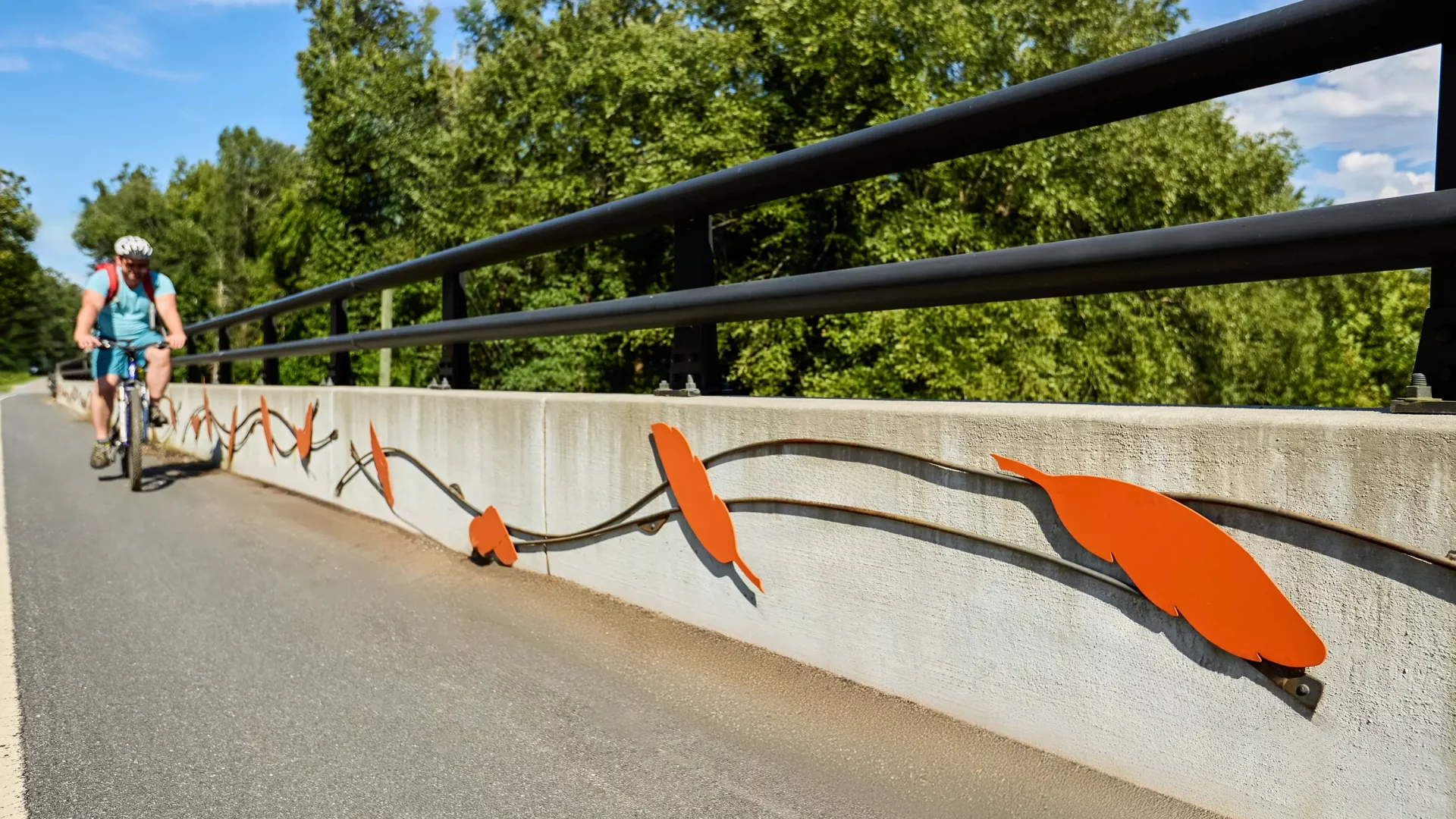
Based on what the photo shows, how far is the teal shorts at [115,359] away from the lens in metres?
8.47

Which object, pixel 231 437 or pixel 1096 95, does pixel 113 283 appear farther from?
pixel 1096 95

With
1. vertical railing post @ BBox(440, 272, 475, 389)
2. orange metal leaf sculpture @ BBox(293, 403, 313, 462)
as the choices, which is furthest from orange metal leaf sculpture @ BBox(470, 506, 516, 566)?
orange metal leaf sculpture @ BBox(293, 403, 313, 462)

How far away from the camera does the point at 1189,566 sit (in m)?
2.06

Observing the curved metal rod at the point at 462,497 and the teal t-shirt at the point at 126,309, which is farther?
the teal t-shirt at the point at 126,309

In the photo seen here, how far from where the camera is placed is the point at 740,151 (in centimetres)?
1733

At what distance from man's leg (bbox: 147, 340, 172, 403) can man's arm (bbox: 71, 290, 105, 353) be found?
1.43 feet

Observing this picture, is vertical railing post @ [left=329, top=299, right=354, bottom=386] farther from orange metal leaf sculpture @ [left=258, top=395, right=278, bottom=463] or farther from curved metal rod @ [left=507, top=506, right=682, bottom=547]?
curved metal rod @ [left=507, top=506, right=682, bottom=547]

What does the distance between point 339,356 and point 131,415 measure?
2.40m

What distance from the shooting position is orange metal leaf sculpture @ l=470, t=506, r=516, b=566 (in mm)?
4445

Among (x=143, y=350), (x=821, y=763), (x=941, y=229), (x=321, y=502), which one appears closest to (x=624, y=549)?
(x=821, y=763)

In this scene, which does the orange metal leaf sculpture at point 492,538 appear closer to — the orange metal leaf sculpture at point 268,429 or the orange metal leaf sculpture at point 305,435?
the orange metal leaf sculpture at point 305,435

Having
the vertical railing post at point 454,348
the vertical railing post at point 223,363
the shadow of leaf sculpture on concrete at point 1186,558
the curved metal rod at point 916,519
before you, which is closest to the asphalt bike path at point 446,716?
the curved metal rod at point 916,519

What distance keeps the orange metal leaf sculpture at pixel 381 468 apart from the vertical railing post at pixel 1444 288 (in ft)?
16.1

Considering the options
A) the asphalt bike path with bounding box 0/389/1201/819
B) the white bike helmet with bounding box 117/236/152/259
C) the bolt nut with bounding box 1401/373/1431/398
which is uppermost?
the white bike helmet with bounding box 117/236/152/259
